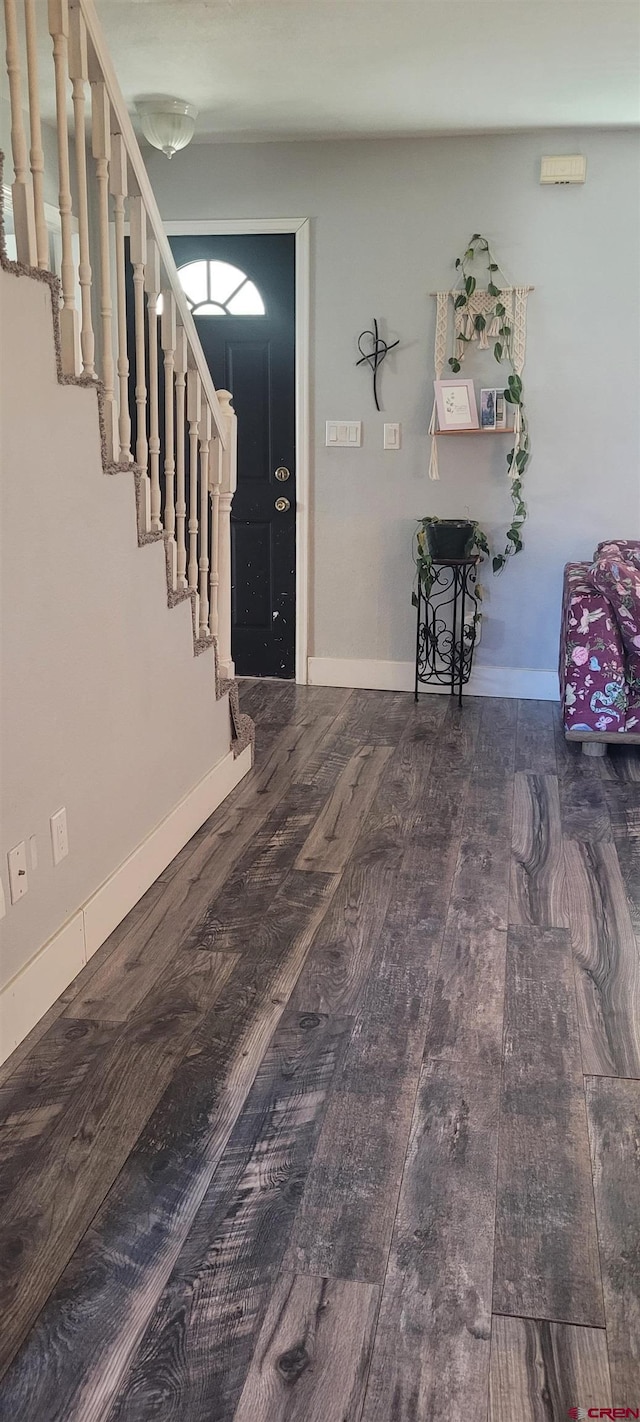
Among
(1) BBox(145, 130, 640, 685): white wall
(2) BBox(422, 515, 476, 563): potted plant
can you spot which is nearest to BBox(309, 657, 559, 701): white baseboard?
(1) BBox(145, 130, 640, 685): white wall

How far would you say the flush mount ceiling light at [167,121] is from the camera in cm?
438

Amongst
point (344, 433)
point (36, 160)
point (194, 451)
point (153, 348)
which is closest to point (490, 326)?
point (344, 433)

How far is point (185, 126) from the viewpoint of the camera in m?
4.48

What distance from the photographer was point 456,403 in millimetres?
5070

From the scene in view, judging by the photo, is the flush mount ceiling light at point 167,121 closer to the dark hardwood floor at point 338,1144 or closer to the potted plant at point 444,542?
the potted plant at point 444,542

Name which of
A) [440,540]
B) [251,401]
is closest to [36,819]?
[440,540]

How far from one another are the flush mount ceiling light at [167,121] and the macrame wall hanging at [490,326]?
1.27 m

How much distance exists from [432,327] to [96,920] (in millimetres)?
3413

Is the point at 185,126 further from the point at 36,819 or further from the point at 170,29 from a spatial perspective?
the point at 36,819

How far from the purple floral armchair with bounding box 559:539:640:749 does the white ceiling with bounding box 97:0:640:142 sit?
176cm

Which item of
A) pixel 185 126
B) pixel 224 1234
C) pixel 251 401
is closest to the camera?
pixel 224 1234

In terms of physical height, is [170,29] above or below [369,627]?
above

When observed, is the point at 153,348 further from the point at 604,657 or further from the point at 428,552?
the point at 428,552

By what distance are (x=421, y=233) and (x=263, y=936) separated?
3.48 meters
